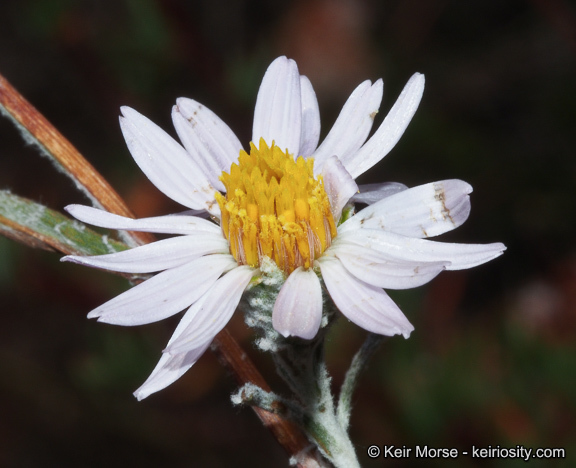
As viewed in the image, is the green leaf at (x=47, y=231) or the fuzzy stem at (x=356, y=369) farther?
the green leaf at (x=47, y=231)

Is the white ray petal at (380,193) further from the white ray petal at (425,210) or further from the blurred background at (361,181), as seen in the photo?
the blurred background at (361,181)

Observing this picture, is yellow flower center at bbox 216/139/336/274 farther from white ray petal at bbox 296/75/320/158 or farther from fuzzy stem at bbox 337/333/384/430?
fuzzy stem at bbox 337/333/384/430

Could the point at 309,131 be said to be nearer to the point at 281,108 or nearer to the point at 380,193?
the point at 281,108

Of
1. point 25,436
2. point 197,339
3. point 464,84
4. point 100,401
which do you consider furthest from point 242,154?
point 464,84

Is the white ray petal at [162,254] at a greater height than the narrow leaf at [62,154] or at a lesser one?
lesser

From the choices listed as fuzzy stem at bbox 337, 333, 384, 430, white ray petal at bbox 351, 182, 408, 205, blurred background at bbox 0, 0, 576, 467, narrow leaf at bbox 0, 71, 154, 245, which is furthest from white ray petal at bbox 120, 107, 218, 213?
Answer: blurred background at bbox 0, 0, 576, 467

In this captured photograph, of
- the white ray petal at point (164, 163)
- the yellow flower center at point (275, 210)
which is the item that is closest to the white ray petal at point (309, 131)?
the yellow flower center at point (275, 210)
